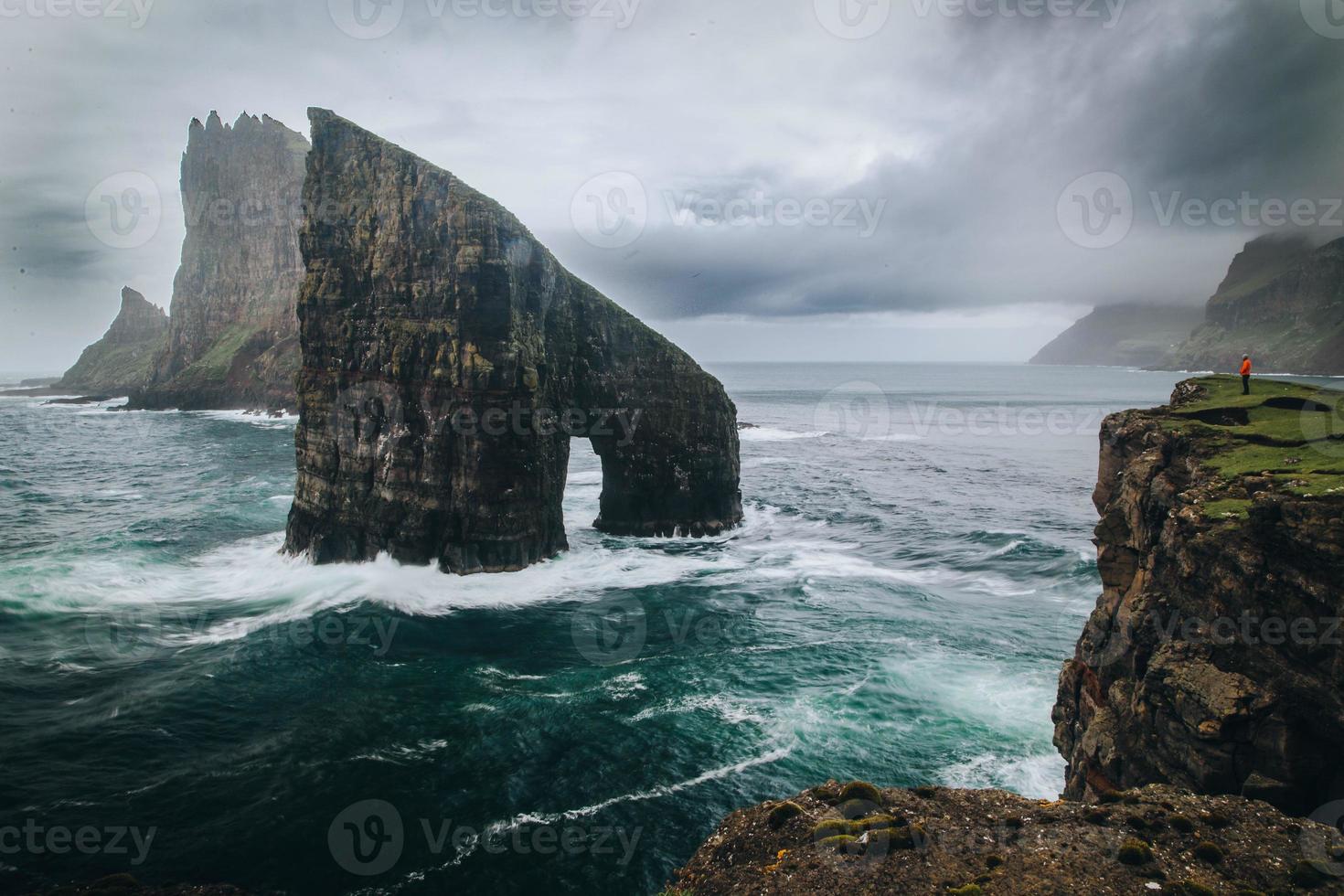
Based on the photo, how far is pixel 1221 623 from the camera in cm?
1505

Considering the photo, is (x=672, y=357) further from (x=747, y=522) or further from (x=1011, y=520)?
(x=1011, y=520)

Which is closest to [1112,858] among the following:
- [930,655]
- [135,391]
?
[930,655]

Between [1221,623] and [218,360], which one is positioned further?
[218,360]

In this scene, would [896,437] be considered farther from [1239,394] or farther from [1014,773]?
[1014,773]

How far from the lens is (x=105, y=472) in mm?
72062

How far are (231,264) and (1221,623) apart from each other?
626 ft

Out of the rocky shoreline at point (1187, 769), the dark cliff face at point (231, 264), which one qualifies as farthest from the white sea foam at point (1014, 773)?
the dark cliff face at point (231, 264)

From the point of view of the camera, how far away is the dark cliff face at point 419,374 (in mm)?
40281

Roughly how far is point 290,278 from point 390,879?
6258 inches

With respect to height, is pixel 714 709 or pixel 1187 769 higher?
pixel 1187 769

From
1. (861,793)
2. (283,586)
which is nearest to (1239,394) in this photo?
(861,793)

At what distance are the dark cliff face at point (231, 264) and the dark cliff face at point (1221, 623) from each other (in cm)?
15622

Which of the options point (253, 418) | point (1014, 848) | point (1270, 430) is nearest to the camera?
point (1014, 848)

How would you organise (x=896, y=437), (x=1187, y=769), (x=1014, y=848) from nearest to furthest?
(x=1014, y=848) → (x=1187, y=769) → (x=896, y=437)
